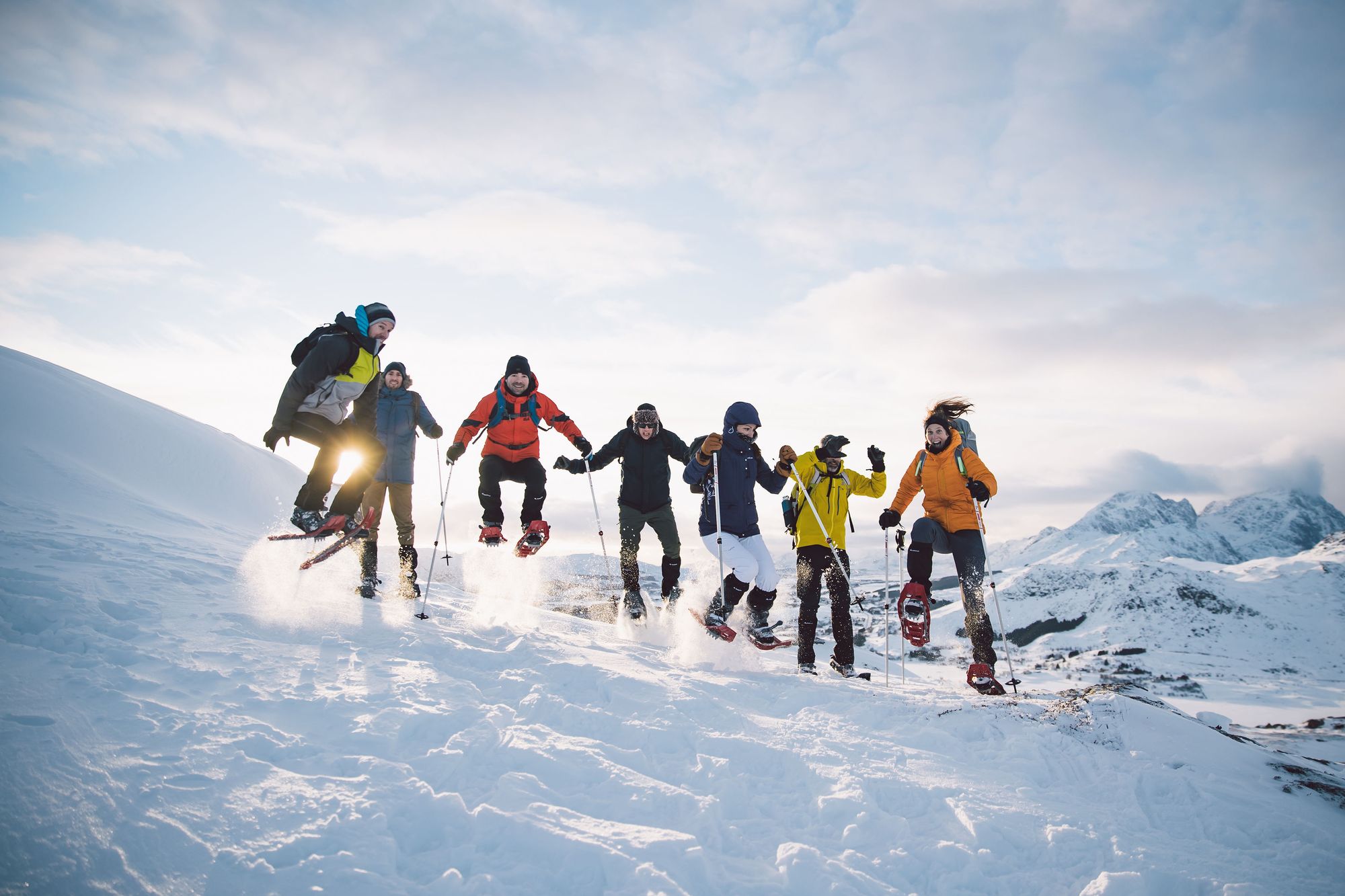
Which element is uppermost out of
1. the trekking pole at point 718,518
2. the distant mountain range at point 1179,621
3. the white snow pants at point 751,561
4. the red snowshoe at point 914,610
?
the trekking pole at point 718,518

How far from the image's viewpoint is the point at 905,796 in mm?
3893

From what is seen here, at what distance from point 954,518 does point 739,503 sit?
8.33 feet

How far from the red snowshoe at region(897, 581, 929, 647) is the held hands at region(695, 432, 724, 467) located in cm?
272

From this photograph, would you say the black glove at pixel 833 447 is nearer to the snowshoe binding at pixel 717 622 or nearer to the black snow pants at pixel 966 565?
the black snow pants at pixel 966 565

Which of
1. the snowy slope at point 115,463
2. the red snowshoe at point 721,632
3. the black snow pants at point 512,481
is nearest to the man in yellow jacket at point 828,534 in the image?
the red snowshoe at point 721,632

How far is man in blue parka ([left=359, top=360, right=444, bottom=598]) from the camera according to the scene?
28.3 ft

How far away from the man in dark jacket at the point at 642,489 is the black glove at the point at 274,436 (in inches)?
151

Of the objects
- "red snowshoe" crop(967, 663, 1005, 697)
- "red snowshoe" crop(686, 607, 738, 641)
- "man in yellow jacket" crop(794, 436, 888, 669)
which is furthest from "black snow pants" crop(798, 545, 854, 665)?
"red snowshoe" crop(967, 663, 1005, 697)

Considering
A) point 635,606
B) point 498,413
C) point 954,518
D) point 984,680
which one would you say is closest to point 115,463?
point 498,413

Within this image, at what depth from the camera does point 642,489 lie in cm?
895

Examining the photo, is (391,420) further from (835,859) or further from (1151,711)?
(1151,711)

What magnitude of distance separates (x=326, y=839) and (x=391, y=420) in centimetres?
697

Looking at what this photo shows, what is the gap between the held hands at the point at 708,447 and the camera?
7793 millimetres

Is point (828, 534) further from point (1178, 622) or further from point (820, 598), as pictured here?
point (1178, 622)
